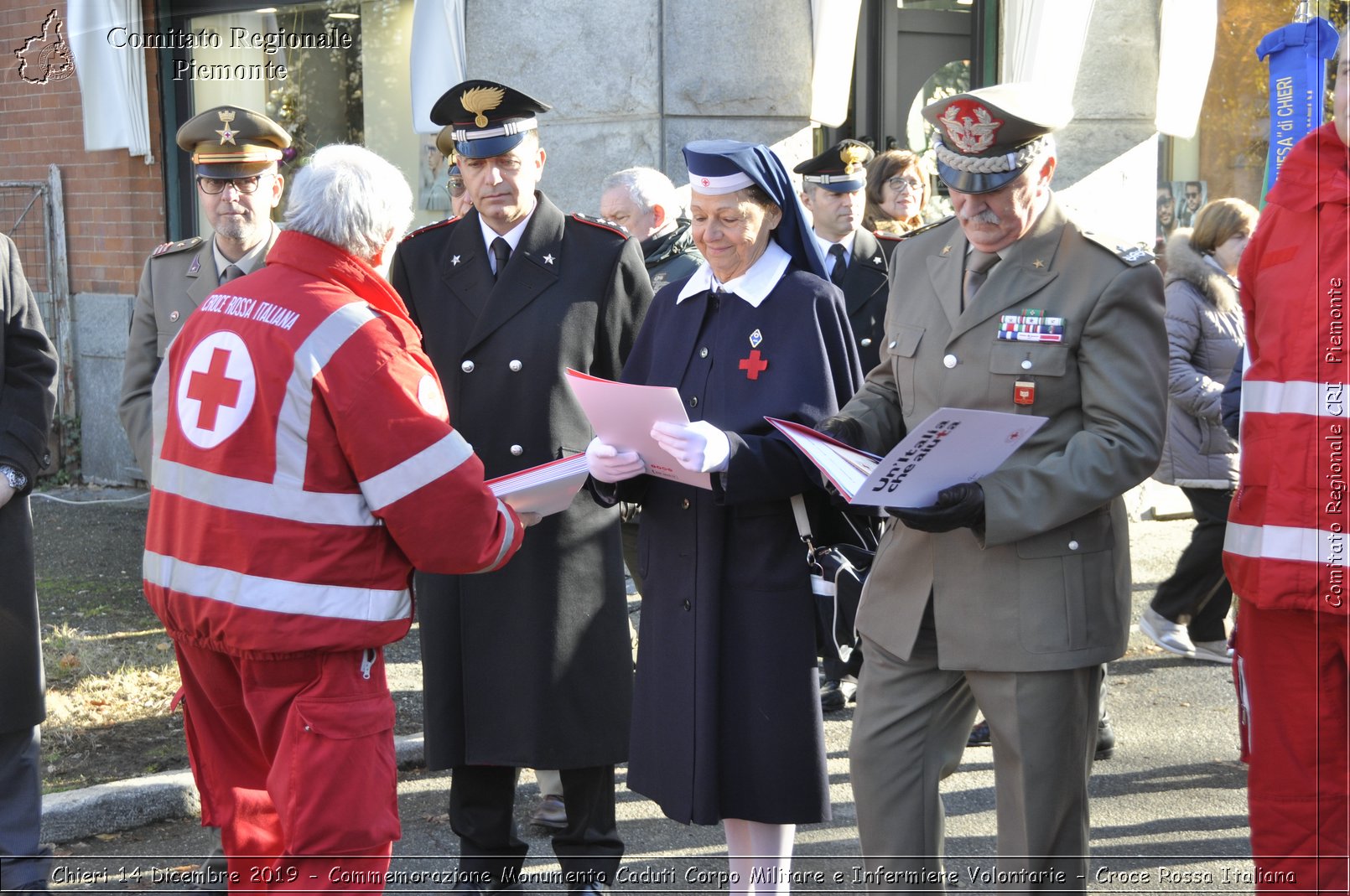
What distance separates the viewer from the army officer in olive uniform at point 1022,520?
311 cm

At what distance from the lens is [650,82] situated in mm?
7637

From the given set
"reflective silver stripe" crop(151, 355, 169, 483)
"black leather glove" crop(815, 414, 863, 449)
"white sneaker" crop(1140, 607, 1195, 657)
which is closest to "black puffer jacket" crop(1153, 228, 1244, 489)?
"white sneaker" crop(1140, 607, 1195, 657)

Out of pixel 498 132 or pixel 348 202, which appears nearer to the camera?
pixel 348 202

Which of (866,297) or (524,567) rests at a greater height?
(866,297)

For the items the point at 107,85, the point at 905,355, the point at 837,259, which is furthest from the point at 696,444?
the point at 107,85

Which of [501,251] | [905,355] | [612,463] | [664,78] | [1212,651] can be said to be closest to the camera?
[905,355]

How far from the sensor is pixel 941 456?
9.91 ft

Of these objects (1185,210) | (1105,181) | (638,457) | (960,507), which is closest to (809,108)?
(1105,181)

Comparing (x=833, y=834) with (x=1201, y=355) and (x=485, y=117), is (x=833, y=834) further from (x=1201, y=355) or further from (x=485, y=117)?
(x=1201, y=355)

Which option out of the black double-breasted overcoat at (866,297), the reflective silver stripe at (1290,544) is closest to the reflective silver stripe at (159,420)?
the reflective silver stripe at (1290,544)

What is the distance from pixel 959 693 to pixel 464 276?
1.95 m

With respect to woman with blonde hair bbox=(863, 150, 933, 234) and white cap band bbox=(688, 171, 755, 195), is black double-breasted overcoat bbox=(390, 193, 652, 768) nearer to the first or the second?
white cap band bbox=(688, 171, 755, 195)

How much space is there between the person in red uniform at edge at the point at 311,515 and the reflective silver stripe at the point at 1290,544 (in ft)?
5.86

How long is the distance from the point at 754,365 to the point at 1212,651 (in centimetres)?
414
